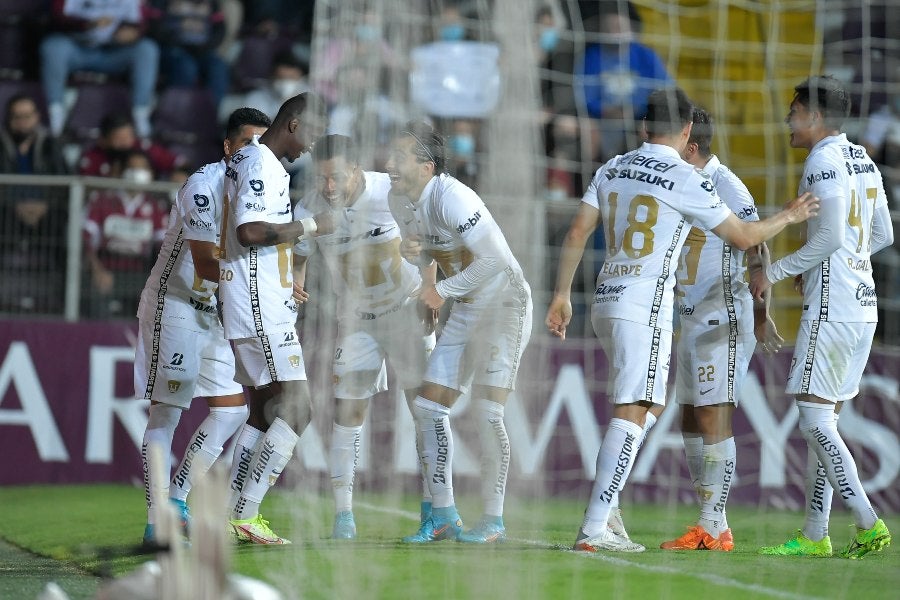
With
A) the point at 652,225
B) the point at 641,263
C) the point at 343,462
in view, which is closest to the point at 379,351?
the point at 343,462

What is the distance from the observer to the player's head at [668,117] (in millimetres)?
7289

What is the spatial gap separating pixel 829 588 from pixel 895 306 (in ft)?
18.3

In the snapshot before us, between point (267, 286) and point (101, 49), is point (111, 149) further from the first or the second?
point (267, 286)

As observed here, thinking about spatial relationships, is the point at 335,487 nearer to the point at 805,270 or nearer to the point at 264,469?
the point at 264,469

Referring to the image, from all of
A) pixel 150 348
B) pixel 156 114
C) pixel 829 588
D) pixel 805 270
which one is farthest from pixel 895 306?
pixel 156 114

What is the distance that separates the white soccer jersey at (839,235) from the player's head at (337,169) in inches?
97.2

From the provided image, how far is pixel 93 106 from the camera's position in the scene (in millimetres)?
13898

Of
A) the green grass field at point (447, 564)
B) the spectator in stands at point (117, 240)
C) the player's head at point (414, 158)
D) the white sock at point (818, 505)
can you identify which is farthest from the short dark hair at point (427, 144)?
the spectator in stands at point (117, 240)

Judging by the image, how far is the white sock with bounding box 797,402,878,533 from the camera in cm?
727

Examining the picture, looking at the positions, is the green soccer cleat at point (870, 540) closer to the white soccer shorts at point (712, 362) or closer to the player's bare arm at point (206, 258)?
the white soccer shorts at point (712, 362)

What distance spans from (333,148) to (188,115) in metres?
6.57

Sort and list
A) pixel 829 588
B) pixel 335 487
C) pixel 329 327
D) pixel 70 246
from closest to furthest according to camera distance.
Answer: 1. pixel 829 588
2. pixel 335 487
3. pixel 329 327
4. pixel 70 246

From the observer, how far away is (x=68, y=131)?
44.6 feet

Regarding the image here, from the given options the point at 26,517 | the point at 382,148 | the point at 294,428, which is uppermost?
the point at 382,148
